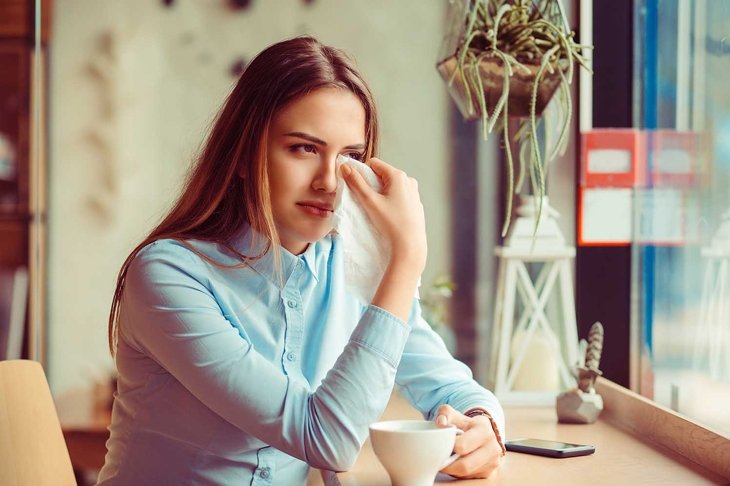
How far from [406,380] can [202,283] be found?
0.38 meters

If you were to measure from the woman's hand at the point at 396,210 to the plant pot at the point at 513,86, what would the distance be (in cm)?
52

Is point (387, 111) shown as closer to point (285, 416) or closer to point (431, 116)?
point (431, 116)

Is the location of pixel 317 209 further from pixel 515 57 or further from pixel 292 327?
pixel 515 57

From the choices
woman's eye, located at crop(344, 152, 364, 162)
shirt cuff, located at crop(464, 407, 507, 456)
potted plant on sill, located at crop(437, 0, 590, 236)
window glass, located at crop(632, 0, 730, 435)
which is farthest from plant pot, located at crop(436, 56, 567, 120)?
shirt cuff, located at crop(464, 407, 507, 456)

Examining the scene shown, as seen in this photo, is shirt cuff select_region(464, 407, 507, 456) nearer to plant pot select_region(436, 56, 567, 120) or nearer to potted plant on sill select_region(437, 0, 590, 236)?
potted plant on sill select_region(437, 0, 590, 236)

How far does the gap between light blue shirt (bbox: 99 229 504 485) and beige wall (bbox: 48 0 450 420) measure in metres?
1.22

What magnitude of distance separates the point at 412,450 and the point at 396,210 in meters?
0.32

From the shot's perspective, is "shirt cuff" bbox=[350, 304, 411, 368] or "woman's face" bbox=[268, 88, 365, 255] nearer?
"shirt cuff" bbox=[350, 304, 411, 368]

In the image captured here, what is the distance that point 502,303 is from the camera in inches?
78.1

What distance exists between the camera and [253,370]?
1083mm

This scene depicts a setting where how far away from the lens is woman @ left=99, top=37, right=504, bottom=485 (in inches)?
42.6

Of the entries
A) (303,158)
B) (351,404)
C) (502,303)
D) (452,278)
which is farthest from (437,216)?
(351,404)

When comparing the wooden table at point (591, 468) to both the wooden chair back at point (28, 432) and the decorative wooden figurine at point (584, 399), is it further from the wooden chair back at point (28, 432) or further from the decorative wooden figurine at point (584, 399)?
the wooden chair back at point (28, 432)

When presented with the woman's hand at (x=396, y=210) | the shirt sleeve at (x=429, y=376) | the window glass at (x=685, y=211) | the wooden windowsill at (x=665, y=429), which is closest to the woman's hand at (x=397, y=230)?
the woman's hand at (x=396, y=210)
